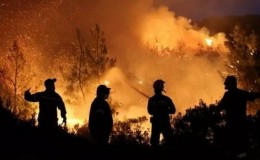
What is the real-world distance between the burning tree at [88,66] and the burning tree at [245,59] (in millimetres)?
12713

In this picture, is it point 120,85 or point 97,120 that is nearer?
point 97,120

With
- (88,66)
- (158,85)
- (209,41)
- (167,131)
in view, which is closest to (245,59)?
(88,66)

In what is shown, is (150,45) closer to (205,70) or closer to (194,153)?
(205,70)

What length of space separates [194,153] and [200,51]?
142 feet

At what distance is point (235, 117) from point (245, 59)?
99.2 feet

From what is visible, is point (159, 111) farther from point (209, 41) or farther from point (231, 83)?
point (209, 41)

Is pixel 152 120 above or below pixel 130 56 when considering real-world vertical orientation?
below

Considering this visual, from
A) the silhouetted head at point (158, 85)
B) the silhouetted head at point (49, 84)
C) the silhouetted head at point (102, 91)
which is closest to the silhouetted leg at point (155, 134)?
the silhouetted head at point (158, 85)

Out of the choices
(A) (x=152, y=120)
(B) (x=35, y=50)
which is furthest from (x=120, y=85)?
(A) (x=152, y=120)

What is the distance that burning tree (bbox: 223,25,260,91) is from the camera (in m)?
35.1

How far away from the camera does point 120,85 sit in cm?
4750

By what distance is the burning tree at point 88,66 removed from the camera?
144ft

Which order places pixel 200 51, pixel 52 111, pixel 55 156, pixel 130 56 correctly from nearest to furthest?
pixel 55 156 < pixel 52 111 < pixel 200 51 < pixel 130 56

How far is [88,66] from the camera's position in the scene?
1763 inches
